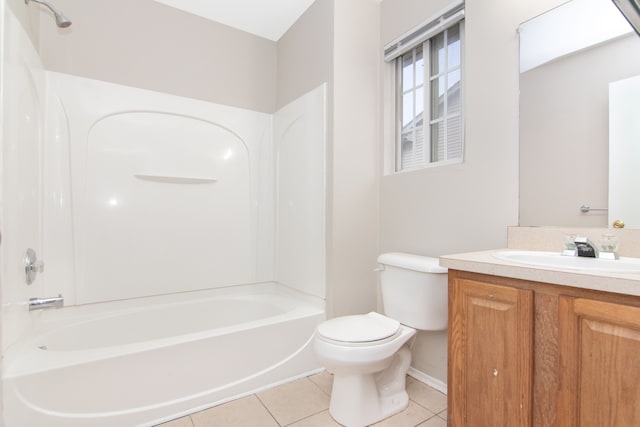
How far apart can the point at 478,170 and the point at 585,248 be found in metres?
0.62

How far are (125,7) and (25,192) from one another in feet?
4.58

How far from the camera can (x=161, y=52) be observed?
7.45 feet

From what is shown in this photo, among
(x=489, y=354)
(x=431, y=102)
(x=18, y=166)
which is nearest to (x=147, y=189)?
(x=18, y=166)

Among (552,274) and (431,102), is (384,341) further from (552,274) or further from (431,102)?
(431,102)

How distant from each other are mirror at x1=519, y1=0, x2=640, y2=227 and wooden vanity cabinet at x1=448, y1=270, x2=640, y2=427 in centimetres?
59

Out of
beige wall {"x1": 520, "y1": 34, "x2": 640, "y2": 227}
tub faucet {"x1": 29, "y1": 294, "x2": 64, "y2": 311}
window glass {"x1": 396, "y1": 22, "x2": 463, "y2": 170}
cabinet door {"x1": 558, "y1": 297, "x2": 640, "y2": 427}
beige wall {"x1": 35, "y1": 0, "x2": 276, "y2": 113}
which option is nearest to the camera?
cabinet door {"x1": 558, "y1": 297, "x2": 640, "y2": 427}

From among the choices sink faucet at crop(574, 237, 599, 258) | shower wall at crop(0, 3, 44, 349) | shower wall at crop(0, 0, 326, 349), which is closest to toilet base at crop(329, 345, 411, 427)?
shower wall at crop(0, 0, 326, 349)

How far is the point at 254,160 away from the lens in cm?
263

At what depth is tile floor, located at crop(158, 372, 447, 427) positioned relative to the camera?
5.04 ft

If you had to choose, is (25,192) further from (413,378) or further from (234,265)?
(413,378)

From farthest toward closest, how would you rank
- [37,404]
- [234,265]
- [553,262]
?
[234,265] < [37,404] < [553,262]

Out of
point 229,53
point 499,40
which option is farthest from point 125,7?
point 499,40

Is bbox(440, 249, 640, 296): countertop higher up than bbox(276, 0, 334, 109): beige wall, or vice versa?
bbox(276, 0, 334, 109): beige wall

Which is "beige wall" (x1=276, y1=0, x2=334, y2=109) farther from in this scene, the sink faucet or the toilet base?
the toilet base
